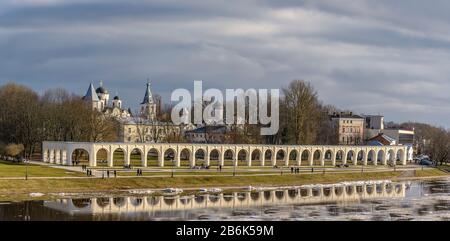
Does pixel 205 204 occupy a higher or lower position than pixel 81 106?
lower

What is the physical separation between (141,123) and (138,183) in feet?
194

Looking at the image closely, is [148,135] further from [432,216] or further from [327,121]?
[432,216]

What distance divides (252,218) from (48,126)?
56.4 metres

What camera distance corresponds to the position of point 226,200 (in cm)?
5434

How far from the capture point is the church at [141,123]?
348 ft

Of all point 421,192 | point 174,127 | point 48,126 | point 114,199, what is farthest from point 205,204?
point 174,127

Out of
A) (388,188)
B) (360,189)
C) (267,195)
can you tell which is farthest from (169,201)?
(388,188)

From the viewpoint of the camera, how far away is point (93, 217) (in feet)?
137

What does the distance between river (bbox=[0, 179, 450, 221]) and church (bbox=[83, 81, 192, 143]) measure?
4310 cm

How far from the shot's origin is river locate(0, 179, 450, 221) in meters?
43.1

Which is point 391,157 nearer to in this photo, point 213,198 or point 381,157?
point 381,157

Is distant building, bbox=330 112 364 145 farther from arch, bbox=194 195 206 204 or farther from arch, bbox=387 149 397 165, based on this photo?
arch, bbox=194 195 206 204

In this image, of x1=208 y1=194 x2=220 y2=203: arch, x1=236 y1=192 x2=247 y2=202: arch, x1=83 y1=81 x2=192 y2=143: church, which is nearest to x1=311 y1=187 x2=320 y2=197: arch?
x1=236 y1=192 x2=247 y2=202: arch

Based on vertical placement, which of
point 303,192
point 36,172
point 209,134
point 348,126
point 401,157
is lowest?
point 303,192
